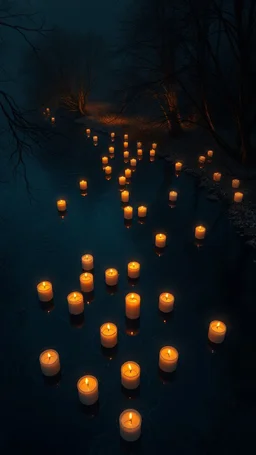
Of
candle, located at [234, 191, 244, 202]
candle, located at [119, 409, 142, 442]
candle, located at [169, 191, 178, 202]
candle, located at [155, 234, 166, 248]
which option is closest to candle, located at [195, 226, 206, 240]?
candle, located at [155, 234, 166, 248]

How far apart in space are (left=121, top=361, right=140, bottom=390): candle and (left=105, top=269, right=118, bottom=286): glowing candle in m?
1.30

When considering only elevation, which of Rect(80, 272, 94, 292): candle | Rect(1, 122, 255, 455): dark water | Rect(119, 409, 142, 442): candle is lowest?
Rect(1, 122, 255, 455): dark water

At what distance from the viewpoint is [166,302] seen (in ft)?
10.8

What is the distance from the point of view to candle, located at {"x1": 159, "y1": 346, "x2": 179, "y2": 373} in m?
2.63

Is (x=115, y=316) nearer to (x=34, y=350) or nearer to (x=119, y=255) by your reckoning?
(x=34, y=350)

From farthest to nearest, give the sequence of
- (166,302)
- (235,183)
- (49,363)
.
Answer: (235,183) → (166,302) → (49,363)

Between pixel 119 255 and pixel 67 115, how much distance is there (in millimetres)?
12668

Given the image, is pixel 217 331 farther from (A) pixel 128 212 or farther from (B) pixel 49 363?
(A) pixel 128 212

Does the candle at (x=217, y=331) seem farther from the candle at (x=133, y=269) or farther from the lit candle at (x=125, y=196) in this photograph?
the lit candle at (x=125, y=196)

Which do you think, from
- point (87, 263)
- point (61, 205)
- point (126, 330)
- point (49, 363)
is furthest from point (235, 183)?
point (49, 363)

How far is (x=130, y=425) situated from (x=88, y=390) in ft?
1.35

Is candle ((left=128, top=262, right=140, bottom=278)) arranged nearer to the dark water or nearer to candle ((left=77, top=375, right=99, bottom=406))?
the dark water

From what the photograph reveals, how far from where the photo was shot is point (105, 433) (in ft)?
7.37

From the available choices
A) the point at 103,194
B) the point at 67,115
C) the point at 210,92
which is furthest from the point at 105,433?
the point at 67,115
